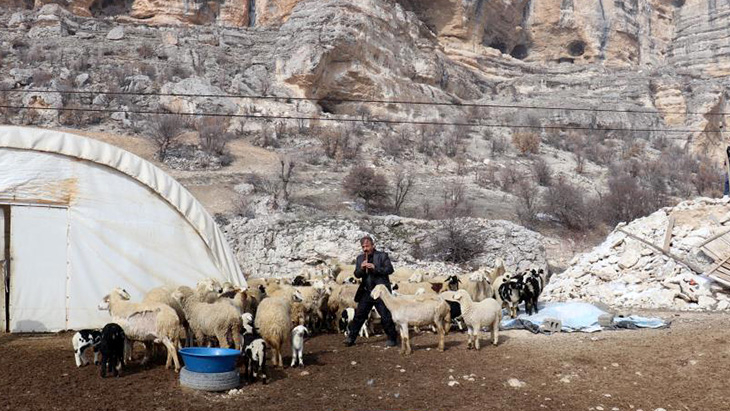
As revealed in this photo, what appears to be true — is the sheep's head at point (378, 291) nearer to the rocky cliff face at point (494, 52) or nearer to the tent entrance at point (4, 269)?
the tent entrance at point (4, 269)

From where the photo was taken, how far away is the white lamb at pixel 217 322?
6996 mm

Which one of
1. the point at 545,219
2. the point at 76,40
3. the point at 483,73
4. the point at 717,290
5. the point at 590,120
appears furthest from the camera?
the point at 483,73

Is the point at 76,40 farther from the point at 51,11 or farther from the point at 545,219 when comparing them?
the point at 545,219

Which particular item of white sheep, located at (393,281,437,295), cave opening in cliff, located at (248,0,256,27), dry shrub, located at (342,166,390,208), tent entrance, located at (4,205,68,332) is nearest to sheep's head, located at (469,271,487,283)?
white sheep, located at (393,281,437,295)

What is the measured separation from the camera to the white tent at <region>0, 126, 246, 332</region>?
29.7 ft

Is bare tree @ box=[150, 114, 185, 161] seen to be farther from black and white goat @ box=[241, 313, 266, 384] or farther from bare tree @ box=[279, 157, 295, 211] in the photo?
black and white goat @ box=[241, 313, 266, 384]

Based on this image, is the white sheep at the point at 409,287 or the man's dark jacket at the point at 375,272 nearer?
the man's dark jacket at the point at 375,272

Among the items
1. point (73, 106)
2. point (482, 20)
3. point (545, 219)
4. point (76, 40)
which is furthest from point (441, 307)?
point (482, 20)

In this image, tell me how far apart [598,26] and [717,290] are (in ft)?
190

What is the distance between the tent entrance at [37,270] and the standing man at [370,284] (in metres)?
4.56

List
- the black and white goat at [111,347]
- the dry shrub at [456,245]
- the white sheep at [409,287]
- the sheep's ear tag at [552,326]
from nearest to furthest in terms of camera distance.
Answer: the black and white goat at [111,347] → the sheep's ear tag at [552,326] → the white sheep at [409,287] → the dry shrub at [456,245]

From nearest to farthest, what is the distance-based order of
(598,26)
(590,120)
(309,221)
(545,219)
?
(309,221) < (545,219) < (590,120) < (598,26)

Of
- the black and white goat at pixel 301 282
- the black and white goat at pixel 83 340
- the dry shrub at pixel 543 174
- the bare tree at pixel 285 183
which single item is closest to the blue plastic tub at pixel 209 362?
the black and white goat at pixel 83 340

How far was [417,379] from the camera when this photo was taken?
6586 millimetres
